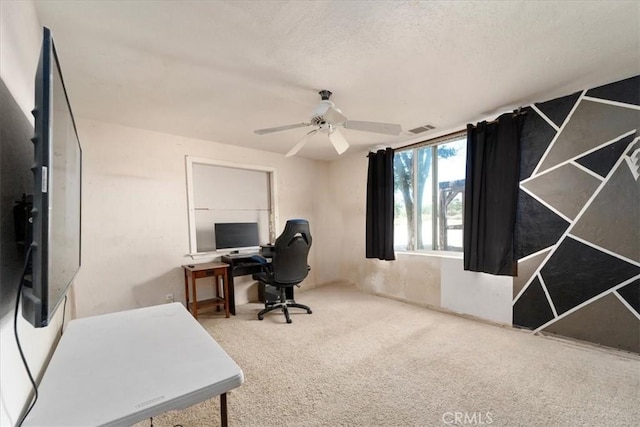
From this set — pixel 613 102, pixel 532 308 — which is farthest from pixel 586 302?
pixel 613 102

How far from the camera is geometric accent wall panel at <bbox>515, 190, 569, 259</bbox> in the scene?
2432mm

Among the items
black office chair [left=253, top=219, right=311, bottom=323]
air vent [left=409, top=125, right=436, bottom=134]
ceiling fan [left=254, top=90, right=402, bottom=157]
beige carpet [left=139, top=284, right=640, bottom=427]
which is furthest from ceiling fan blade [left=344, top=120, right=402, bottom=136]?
beige carpet [left=139, top=284, right=640, bottom=427]

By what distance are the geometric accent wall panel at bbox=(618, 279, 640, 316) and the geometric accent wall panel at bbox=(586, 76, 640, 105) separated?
1448mm

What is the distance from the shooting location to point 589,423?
1465 mm

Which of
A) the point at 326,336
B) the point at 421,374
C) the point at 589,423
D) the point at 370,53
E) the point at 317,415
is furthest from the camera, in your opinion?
the point at 326,336

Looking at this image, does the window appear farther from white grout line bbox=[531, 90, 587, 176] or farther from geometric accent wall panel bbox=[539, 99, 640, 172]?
geometric accent wall panel bbox=[539, 99, 640, 172]

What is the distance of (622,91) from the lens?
209 centimetres

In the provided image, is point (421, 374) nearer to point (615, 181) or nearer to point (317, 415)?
point (317, 415)

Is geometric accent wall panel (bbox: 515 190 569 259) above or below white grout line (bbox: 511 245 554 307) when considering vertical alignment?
above

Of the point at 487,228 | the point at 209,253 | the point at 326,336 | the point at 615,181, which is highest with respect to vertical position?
the point at 615,181

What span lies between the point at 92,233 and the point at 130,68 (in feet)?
6.11

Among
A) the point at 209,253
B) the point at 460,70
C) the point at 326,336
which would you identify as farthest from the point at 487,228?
the point at 209,253

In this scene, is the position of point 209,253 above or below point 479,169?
below

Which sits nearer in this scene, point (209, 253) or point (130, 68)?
point (130, 68)
